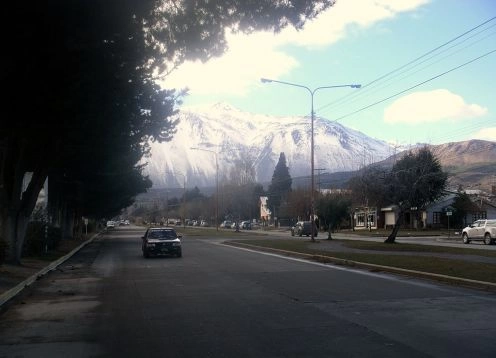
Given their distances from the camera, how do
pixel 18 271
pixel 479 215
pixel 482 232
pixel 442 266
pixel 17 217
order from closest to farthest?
1. pixel 442 266
2. pixel 18 271
3. pixel 17 217
4. pixel 482 232
5. pixel 479 215

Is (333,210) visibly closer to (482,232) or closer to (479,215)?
(482,232)

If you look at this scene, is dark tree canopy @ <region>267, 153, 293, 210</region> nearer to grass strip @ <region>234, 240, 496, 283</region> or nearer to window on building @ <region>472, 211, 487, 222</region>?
window on building @ <region>472, 211, 487, 222</region>

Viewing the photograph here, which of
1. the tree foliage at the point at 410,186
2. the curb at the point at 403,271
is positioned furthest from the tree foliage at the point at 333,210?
the curb at the point at 403,271

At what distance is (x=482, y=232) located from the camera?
3934 centimetres

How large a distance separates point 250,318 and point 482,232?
108 feet

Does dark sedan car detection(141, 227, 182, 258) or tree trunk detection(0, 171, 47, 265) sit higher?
tree trunk detection(0, 171, 47, 265)

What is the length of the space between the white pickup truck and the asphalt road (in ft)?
78.2

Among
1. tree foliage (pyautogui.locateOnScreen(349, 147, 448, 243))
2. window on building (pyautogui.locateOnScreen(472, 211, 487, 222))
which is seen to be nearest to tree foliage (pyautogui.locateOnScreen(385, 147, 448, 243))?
tree foliage (pyautogui.locateOnScreen(349, 147, 448, 243))

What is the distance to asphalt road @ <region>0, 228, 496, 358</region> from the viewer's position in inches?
318

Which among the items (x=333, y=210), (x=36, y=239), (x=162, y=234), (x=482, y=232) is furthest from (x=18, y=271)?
(x=333, y=210)

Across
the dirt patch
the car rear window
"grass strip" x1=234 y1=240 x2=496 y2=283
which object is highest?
the car rear window

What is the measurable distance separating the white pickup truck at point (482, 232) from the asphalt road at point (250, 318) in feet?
78.2

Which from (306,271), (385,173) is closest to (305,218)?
(385,173)

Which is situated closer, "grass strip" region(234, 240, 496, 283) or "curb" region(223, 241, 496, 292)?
"curb" region(223, 241, 496, 292)
